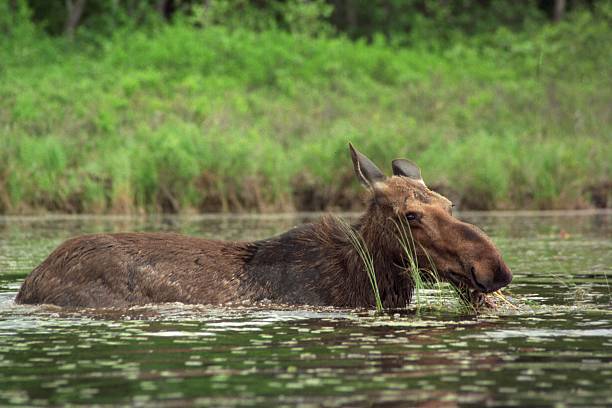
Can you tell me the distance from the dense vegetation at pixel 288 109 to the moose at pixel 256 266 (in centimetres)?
1157

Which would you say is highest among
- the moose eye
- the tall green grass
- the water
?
the moose eye

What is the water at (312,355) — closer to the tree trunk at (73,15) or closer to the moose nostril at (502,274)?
the moose nostril at (502,274)

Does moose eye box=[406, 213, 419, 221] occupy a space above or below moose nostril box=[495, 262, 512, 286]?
above

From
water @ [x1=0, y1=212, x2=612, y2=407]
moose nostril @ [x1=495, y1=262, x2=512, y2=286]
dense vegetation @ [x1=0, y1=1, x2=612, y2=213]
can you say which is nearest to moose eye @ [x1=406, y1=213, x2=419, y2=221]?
water @ [x1=0, y1=212, x2=612, y2=407]

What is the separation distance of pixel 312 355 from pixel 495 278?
1.92 m

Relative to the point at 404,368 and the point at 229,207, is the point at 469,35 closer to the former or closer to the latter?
the point at 229,207

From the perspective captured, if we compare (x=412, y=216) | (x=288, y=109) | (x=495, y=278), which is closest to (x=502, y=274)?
(x=495, y=278)

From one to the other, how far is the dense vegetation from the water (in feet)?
34.5

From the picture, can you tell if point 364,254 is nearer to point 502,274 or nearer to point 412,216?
point 412,216

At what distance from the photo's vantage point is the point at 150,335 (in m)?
9.02

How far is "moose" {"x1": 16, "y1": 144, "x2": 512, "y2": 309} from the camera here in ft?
34.0

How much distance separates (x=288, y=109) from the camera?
96.8 feet

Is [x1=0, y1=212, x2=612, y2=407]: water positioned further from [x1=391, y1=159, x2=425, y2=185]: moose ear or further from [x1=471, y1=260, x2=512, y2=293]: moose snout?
[x1=391, y1=159, x2=425, y2=185]: moose ear

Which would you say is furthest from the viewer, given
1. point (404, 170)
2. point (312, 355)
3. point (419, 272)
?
point (404, 170)
